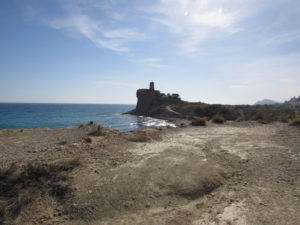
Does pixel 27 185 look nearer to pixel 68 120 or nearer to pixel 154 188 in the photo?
pixel 154 188

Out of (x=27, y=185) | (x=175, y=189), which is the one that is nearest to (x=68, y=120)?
(x=27, y=185)

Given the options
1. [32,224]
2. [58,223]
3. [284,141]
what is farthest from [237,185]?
[284,141]

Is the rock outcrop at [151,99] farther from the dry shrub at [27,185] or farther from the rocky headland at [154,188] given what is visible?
the dry shrub at [27,185]

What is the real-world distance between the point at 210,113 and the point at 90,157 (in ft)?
120

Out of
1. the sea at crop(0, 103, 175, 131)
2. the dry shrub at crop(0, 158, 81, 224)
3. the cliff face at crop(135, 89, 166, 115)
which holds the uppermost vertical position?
the cliff face at crop(135, 89, 166, 115)

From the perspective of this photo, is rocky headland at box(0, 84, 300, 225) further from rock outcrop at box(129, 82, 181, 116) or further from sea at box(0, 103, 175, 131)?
rock outcrop at box(129, 82, 181, 116)

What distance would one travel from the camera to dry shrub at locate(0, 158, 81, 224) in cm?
402

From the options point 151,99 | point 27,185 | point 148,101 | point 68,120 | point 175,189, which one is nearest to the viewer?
point 175,189

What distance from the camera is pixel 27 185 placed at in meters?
4.80

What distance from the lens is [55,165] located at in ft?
18.6

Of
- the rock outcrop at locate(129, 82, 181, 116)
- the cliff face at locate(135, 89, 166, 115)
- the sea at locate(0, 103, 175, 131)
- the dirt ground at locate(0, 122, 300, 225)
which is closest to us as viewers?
the dirt ground at locate(0, 122, 300, 225)

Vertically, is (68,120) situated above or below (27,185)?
below

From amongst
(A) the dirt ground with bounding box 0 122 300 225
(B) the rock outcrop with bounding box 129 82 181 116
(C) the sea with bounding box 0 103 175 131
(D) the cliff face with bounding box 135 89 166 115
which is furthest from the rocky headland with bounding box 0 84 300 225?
(D) the cliff face with bounding box 135 89 166 115

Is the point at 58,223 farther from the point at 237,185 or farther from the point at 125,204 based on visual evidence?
the point at 237,185
